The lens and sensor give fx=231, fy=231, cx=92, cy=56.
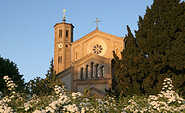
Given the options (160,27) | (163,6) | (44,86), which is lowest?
(44,86)

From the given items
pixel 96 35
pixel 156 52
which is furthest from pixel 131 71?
pixel 96 35

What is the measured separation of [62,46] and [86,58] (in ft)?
79.4

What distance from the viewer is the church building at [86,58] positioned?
32344 mm

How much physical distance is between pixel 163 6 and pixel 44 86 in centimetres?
1295

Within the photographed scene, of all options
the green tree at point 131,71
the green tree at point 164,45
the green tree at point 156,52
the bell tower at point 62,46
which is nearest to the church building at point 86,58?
the bell tower at point 62,46

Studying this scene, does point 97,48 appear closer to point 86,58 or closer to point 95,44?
point 95,44

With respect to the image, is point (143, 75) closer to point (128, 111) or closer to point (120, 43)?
point (128, 111)

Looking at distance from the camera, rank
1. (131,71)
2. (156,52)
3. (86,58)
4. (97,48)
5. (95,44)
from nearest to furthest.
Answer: (156,52) < (131,71) < (86,58) < (97,48) < (95,44)

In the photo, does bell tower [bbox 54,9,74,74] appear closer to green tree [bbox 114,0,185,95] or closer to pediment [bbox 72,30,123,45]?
pediment [bbox 72,30,123,45]

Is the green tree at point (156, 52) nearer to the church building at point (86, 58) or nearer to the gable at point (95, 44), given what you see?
the church building at point (86, 58)

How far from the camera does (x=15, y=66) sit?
35344 millimetres

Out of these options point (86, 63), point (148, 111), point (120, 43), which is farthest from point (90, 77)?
point (148, 111)

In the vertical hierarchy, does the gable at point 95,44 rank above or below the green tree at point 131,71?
above

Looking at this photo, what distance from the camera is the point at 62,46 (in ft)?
185
